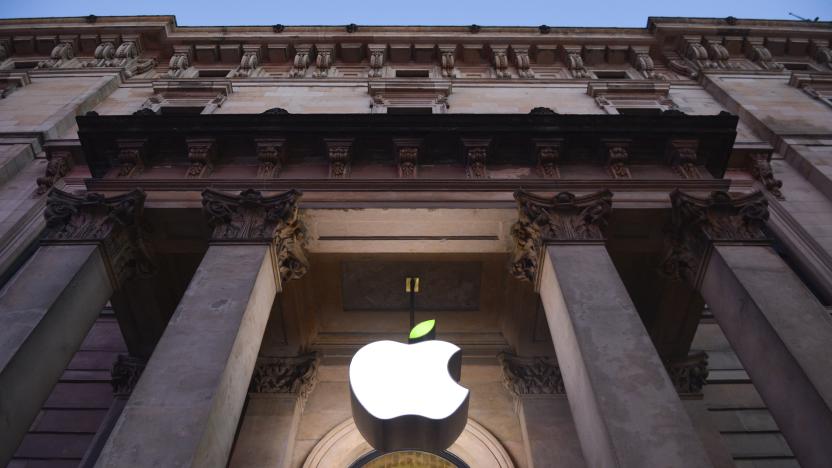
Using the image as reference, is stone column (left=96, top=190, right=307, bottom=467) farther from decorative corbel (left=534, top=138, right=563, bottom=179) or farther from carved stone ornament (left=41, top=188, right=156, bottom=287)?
decorative corbel (left=534, top=138, right=563, bottom=179)

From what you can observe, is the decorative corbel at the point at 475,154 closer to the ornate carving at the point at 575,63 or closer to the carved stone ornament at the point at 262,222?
the carved stone ornament at the point at 262,222

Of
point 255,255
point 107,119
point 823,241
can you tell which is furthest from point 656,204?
point 107,119

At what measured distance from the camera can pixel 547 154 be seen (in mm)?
10844

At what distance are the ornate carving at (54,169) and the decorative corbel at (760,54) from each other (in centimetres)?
2372

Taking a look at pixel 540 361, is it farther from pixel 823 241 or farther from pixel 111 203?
pixel 111 203

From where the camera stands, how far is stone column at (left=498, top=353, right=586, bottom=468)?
967 cm

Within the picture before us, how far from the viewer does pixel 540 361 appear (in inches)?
443

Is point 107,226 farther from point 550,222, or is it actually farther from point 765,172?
point 765,172

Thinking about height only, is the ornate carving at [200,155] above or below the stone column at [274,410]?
above

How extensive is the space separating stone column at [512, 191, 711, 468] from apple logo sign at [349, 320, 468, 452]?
66.6 inches

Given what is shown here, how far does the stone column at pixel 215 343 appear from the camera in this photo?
5660mm

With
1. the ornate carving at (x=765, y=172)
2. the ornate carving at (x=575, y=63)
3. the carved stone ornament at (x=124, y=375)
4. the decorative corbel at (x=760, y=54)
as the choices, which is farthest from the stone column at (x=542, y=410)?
the decorative corbel at (x=760, y=54)

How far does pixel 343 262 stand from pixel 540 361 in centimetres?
488

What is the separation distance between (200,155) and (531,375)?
8.47 m
